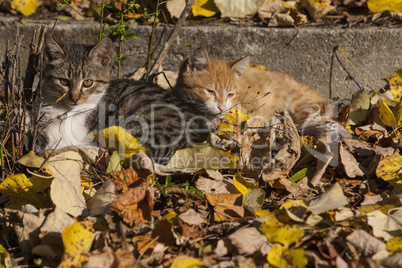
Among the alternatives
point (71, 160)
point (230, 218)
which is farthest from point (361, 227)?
point (71, 160)

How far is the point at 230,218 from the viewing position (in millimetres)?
1944

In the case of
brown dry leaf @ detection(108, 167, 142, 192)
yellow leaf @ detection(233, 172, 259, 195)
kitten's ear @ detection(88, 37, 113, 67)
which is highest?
kitten's ear @ detection(88, 37, 113, 67)

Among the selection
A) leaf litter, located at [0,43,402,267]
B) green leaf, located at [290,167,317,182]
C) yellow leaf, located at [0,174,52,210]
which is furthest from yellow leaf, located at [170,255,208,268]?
green leaf, located at [290,167,317,182]

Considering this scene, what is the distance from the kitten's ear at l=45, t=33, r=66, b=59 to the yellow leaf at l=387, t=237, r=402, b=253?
222 cm

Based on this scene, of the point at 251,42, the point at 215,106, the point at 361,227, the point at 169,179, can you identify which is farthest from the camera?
the point at 251,42

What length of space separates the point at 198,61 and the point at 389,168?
5.51 ft

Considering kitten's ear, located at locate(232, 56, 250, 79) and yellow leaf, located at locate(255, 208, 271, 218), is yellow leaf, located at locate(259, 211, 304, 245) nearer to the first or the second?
yellow leaf, located at locate(255, 208, 271, 218)

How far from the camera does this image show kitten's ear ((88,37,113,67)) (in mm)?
2775

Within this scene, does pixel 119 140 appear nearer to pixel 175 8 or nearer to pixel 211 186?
pixel 211 186

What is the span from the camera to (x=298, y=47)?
11.2 feet

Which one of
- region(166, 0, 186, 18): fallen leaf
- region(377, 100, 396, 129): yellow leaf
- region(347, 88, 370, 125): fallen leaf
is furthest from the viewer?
region(166, 0, 186, 18): fallen leaf

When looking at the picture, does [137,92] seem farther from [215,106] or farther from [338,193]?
[338,193]

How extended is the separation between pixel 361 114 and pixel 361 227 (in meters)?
1.57

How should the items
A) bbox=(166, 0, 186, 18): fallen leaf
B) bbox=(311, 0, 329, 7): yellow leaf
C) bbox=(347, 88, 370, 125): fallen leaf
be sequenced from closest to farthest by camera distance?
bbox=(347, 88, 370, 125): fallen leaf < bbox=(166, 0, 186, 18): fallen leaf < bbox=(311, 0, 329, 7): yellow leaf
